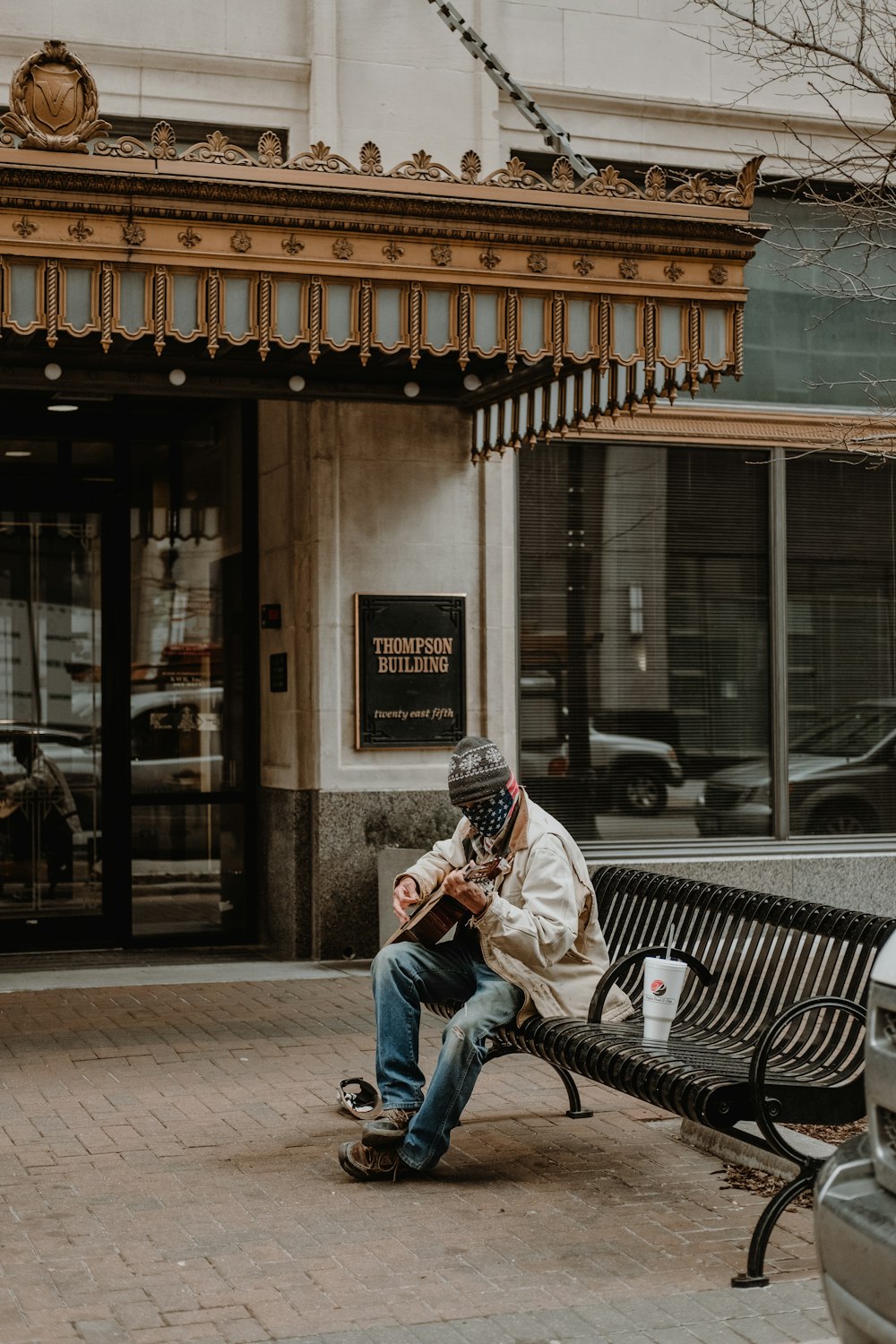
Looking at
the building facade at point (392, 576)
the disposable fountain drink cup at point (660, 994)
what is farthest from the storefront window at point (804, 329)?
the disposable fountain drink cup at point (660, 994)

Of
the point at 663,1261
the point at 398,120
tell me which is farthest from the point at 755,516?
the point at 663,1261

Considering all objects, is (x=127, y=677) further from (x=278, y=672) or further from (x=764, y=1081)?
(x=764, y=1081)

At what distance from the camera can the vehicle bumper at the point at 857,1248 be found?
11.3ft

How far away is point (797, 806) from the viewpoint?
39.6ft

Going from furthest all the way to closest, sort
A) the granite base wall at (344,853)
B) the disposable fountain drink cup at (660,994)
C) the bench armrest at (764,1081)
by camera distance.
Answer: the granite base wall at (344,853) → the disposable fountain drink cup at (660,994) → the bench armrest at (764,1081)

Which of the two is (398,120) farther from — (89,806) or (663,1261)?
(663,1261)

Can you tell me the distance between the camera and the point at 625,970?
6.18 meters

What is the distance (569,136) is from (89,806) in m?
5.61

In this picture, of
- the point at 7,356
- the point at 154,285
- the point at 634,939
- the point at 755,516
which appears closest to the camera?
the point at 634,939

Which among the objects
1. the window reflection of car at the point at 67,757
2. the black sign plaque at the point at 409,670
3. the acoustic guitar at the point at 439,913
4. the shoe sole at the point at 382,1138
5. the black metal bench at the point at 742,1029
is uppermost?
the black sign plaque at the point at 409,670

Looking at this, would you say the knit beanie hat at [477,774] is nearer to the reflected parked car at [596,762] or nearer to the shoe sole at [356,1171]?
the shoe sole at [356,1171]

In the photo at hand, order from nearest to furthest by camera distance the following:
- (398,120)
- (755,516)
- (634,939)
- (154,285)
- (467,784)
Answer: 1. (467,784)
2. (634,939)
3. (154,285)
4. (398,120)
5. (755,516)

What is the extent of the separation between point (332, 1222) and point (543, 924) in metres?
1.25

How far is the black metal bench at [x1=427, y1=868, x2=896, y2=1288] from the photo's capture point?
205 inches
